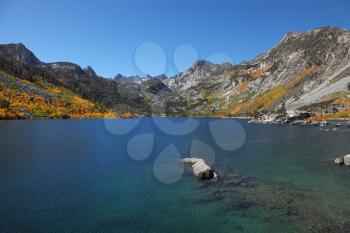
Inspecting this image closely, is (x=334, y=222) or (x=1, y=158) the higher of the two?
(x=1, y=158)

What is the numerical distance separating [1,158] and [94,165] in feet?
82.0

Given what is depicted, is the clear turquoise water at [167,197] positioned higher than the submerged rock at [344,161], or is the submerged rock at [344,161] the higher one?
the submerged rock at [344,161]

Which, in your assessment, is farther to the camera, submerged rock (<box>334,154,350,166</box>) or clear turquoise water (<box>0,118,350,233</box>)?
submerged rock (<box>334,154,350,166</box>)

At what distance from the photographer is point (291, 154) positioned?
8238 centimetres

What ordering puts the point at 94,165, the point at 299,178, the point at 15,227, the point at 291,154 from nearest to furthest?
the point at 15,227
the point at 299,178
the point at 94,165
the point at 291,154

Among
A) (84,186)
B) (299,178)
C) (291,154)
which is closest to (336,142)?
(291,154)

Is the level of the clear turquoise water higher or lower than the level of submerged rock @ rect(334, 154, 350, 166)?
lower

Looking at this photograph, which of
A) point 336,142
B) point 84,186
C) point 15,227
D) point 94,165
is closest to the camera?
point 15,227

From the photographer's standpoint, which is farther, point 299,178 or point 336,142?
point 336,142

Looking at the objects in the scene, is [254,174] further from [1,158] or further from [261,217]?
[1,158]

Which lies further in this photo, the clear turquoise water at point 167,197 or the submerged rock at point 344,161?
the submerged rock at point 344,161

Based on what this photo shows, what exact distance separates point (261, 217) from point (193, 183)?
16940mm

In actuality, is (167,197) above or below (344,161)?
below

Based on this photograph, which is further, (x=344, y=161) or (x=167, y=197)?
(x=344, y=161)
